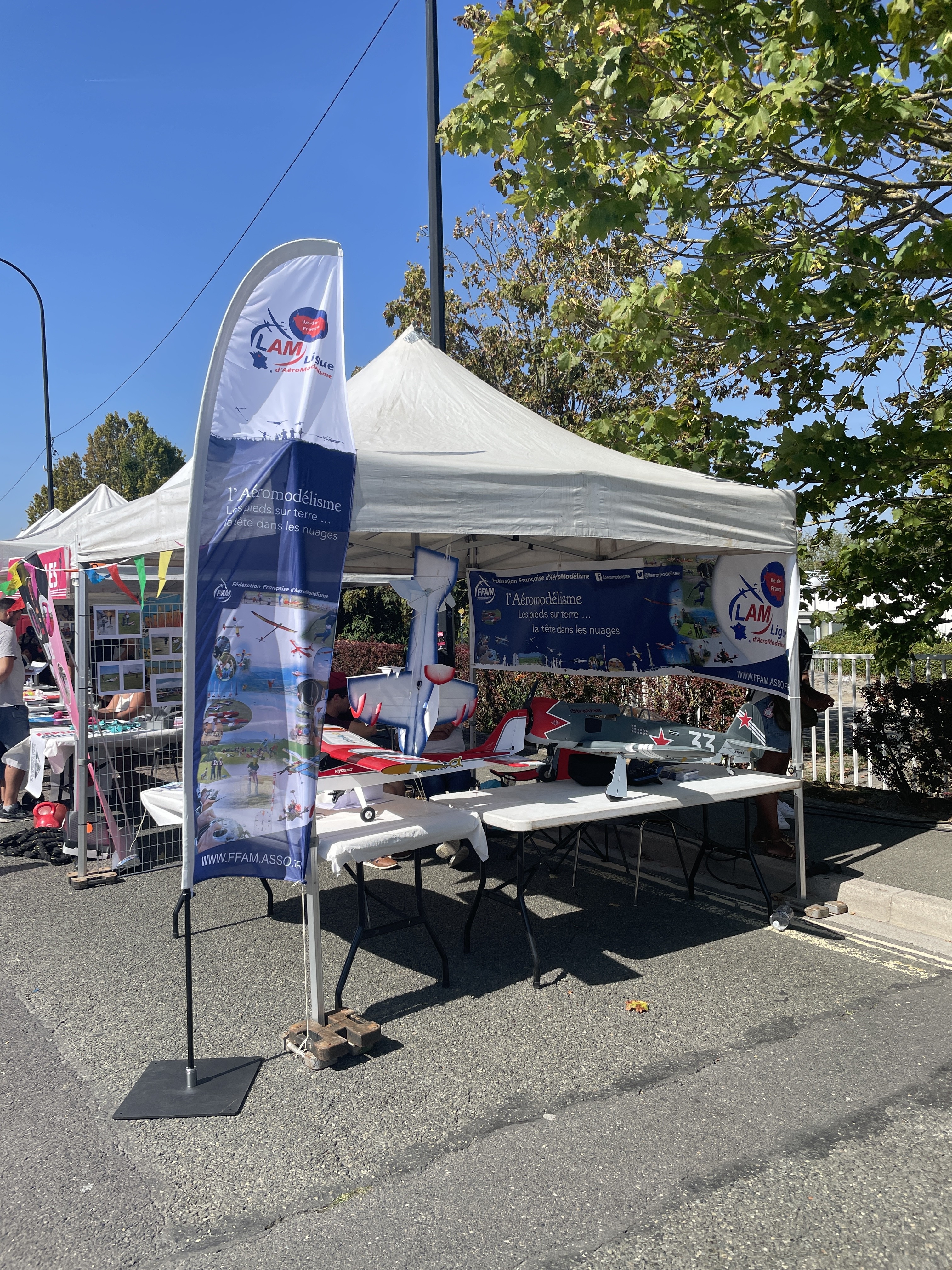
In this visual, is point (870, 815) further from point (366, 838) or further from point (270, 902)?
point (366, 838)

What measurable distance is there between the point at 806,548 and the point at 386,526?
535cm

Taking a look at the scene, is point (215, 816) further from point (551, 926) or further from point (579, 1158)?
point (551, 926)

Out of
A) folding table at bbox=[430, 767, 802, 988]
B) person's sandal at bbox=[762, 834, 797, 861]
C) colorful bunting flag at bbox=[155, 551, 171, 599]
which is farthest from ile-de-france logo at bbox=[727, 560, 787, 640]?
colorful bunting flag at bbox=[155, 551, 171, 599]

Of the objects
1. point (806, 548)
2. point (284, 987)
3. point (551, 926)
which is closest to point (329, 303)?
Result: point (284, 987)

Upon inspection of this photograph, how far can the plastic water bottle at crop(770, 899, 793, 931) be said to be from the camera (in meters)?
5.18

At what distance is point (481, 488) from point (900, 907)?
3.47 m

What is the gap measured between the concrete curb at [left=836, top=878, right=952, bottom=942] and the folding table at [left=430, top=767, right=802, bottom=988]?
0.54 meters

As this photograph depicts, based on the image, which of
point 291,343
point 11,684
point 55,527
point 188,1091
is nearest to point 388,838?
point 188,1091

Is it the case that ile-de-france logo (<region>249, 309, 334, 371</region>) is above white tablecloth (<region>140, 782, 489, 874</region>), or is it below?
above

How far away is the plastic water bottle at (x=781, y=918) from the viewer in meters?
5.18

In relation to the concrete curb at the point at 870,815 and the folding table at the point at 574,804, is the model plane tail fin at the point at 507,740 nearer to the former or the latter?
the folding table at the point at 574,804

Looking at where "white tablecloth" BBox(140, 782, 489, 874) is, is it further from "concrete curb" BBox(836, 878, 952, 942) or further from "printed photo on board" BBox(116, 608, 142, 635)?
"concrete curb" BBox(836, 878, 952, 942)

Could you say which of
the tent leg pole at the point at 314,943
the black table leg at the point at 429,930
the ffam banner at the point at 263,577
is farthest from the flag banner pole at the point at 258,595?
the black table leg at the point at 429,930

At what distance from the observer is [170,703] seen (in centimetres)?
751
